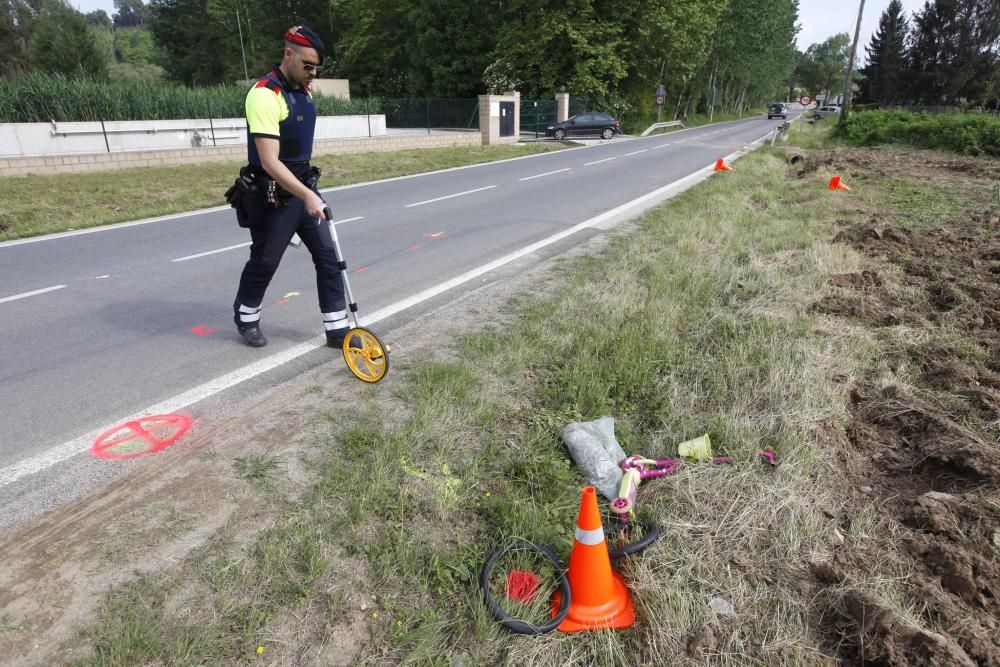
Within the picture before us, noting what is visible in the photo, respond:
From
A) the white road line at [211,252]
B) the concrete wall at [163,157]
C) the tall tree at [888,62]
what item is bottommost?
the white road line at [211,252]

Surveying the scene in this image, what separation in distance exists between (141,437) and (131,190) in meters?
10.9

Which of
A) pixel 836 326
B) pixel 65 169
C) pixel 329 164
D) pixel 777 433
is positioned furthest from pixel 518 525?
pixel 65 169

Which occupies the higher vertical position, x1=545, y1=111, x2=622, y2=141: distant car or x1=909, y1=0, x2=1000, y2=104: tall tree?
x1=909, y1=0, x2=1000, y2=104: tall tree

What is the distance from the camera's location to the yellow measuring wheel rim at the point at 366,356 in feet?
12.4

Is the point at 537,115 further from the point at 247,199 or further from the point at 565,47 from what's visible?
the point at 247,199

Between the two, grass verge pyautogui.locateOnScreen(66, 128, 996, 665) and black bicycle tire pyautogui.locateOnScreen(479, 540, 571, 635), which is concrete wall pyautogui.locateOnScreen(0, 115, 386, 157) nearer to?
grass verge pyautogui.locateOnScreen(66, 128, 996, 665)

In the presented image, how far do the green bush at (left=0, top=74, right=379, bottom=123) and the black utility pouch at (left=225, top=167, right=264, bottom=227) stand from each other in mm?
17764

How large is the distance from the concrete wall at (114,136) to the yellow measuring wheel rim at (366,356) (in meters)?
16.7

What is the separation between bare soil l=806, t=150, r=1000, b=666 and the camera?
2018 millimetres

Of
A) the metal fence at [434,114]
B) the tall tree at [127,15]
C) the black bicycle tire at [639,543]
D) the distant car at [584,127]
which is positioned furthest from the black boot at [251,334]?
the tall tree at [127,15]

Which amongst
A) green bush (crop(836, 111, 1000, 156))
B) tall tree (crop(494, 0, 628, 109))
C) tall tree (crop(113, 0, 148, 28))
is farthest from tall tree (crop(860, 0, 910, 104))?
tall tree (crop(113, 0, 148, 28))

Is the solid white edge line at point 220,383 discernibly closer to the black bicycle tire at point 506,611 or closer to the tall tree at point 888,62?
the black bicycle tire at point 506,611

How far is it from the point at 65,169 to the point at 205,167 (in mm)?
3144

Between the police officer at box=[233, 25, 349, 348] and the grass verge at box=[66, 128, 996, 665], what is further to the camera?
the police officer at box=[233, 25, 349, 348]
